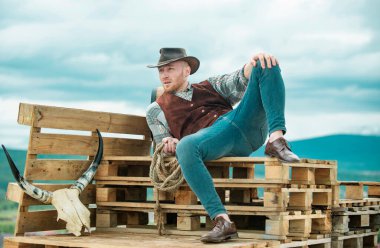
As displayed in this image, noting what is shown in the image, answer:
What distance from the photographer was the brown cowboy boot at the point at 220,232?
690 centimetres

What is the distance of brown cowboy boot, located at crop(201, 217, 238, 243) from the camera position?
6898 millimetres

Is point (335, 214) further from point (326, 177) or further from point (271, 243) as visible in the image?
point (271, 243)

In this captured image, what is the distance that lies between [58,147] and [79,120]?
429mm

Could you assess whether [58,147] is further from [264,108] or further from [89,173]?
[264,108]

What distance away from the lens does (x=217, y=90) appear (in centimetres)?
852

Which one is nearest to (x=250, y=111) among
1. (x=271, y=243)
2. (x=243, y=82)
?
(x=243, y=82)

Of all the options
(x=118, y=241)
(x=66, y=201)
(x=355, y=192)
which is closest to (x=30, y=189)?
(x=66, y=201)

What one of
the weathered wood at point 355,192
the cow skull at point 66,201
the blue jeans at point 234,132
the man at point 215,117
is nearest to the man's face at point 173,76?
the man at point 215,117

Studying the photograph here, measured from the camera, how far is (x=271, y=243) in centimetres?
714

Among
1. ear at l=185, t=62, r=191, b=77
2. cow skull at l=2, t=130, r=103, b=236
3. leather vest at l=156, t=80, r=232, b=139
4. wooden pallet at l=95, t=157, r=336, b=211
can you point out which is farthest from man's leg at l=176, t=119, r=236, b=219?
cow skull at l=2, t=130, r=103, b=236

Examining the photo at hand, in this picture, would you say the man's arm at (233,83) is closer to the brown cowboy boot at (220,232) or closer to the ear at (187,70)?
the ear at (187,70)

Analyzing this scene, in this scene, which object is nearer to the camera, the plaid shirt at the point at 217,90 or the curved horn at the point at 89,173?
the plaid shirt at the point at 217,90

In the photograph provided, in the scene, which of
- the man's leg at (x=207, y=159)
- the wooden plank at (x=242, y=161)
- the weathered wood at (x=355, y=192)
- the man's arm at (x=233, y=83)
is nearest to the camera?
the man's leg at (x=207, y=159)

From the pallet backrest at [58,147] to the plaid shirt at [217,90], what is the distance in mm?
811
